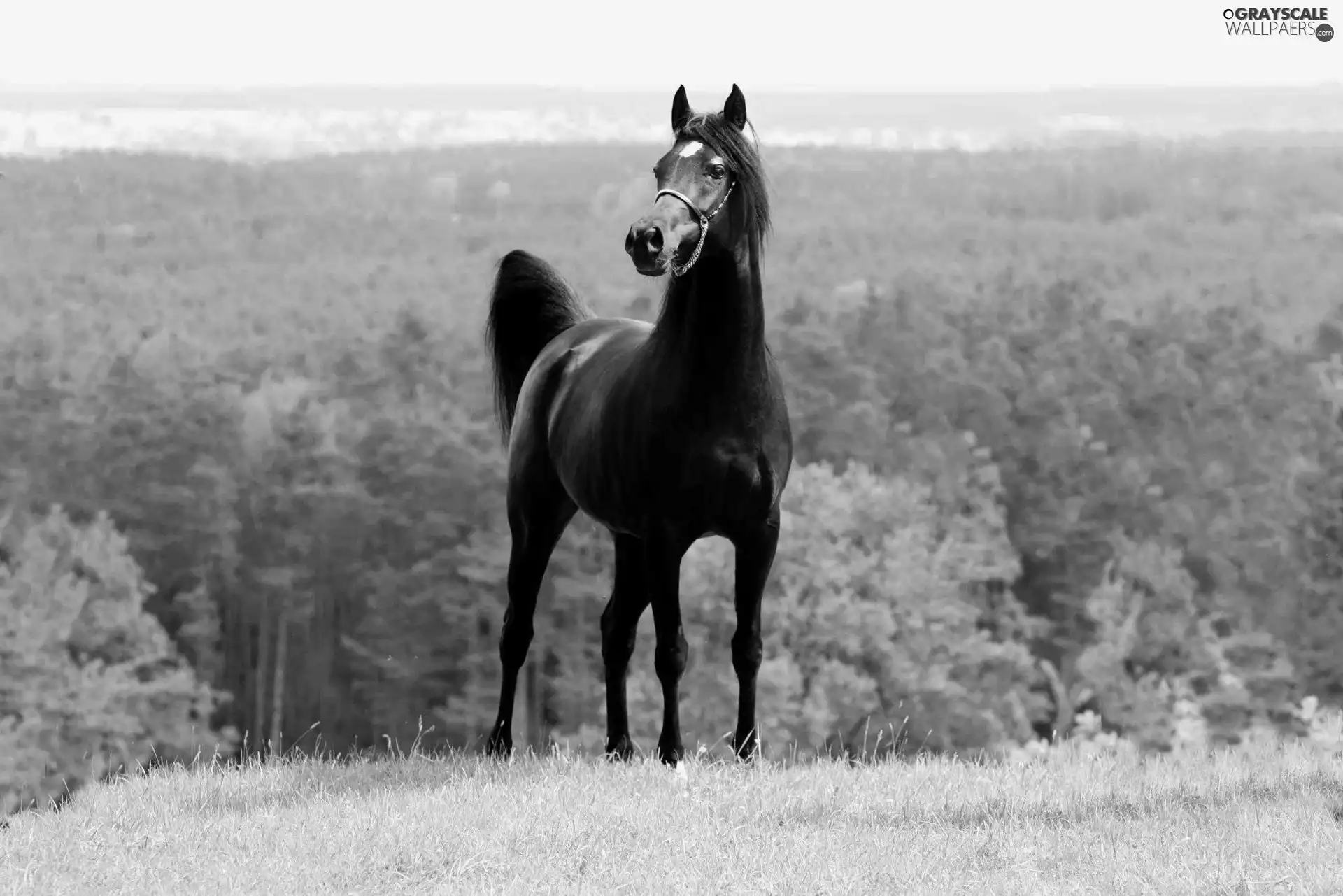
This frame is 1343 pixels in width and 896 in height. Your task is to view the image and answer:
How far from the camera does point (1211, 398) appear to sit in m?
61.6

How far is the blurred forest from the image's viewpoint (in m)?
44.8

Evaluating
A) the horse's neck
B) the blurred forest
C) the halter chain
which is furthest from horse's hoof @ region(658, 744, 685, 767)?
the blurred forest

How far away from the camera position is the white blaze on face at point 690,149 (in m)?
7.39

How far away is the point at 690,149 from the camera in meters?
7.43

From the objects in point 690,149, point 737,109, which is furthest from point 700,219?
point 737,109

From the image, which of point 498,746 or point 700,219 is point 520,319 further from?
point 700,219

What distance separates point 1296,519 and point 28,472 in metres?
43.0

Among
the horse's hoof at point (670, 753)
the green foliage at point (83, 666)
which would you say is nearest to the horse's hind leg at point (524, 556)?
Result: the horse's hoof at point (670, 753)

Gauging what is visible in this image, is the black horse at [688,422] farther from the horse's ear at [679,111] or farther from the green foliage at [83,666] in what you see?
the green foliage at [83,666]

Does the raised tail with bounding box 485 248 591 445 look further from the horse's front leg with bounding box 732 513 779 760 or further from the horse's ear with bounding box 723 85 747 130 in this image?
the horse's ear with bounding box 723 85 747 130

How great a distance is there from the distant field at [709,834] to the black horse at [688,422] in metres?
0.79

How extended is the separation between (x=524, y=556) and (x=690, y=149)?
3.05m

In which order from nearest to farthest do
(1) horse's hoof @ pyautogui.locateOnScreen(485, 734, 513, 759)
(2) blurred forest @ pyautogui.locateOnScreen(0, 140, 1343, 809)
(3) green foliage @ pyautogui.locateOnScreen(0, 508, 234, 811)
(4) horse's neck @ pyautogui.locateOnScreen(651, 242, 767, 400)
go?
1. (4) horse's neck @ pyautogui.locateOnScreen(651, 242, 767, 400)
2. (1) horse's hoof @ pyautogui.locateOnScreen(485, 734, 513, 759)
3. (3) green foliage @ pyautogui.locateOnScreen(0, 508, 234, 811)
4. (2) blurred forest @ pyautogui.locateOnScreen(0, 140, 1343, 809)

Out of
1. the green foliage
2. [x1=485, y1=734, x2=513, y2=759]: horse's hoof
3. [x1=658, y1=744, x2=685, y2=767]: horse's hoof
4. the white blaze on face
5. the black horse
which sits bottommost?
the green foliage
